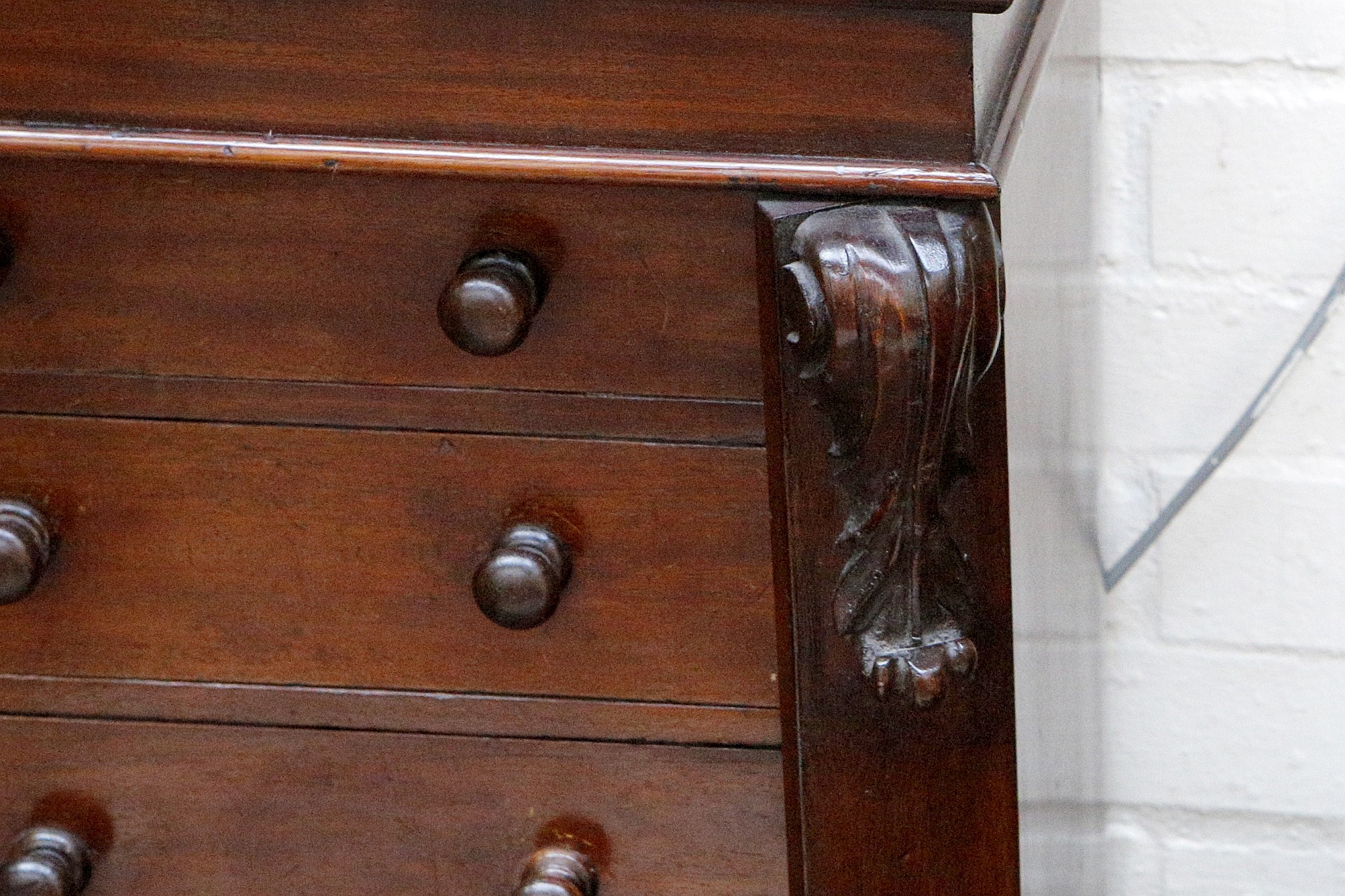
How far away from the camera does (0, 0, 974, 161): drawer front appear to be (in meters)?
0.52

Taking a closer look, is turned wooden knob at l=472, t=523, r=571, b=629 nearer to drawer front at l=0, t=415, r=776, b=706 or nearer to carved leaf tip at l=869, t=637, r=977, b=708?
drawer front at l=0, t=415, r=776, b=706

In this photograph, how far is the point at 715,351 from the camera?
1.96ft

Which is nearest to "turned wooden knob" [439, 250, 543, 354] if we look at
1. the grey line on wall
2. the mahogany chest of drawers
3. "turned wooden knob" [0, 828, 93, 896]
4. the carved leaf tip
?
the mahogany chest of drawers

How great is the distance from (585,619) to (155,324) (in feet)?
0.69

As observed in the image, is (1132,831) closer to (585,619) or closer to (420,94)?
(585,619)

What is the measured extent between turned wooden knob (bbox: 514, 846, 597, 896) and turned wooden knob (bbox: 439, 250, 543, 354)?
24 cm

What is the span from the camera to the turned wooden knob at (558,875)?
2.19 feet

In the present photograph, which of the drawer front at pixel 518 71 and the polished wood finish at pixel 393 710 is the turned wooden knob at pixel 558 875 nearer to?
the polished wood finish at pixel 393 710

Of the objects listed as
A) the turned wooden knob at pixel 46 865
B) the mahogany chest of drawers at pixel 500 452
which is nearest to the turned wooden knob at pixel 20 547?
the mahogany chest of drawers at pixel 500 452

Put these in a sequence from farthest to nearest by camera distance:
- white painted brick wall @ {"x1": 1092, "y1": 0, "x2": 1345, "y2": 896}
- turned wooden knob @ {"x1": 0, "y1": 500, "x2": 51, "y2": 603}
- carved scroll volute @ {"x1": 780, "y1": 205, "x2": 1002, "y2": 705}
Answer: white painted brick wall @ {"x1": 1092, "y1": 0, "x2": 1345, "y2": 896} < turned wooden knob @ {"x1": 0, "y1": 500, "x2": 51, "y2": 603} < carved scroll volute @ {"x1": 780, "y1": 205, "x2": 1002, "y2": 705}

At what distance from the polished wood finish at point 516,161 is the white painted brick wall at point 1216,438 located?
0.62 meters

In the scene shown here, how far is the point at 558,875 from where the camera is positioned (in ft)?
2.21

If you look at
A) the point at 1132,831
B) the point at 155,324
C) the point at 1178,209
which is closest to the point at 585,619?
the point at 155,324

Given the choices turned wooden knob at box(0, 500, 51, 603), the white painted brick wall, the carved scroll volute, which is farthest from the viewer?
the white painted brick wall
